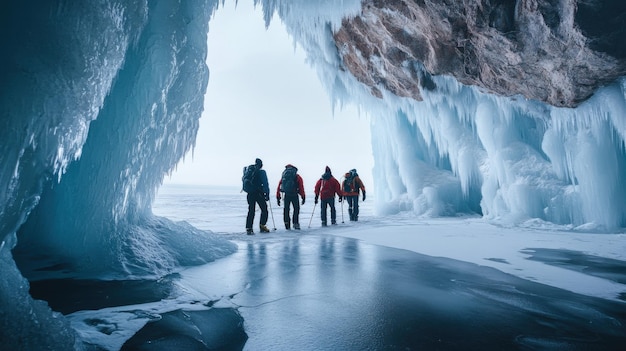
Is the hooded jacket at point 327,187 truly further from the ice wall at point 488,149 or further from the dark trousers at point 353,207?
the ice wall at point 488,149

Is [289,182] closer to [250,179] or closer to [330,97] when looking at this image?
[250,179]

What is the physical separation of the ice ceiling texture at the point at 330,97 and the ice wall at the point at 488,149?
0.06 m

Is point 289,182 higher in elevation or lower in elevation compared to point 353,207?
higher

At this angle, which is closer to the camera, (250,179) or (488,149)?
(250,179)

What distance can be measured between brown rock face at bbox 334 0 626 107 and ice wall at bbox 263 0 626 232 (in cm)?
66

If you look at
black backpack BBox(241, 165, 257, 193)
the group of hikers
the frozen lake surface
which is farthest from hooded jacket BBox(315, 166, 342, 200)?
the frozen lake surface

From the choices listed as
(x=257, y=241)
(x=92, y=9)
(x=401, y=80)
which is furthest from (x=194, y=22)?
(x=401, y=80)

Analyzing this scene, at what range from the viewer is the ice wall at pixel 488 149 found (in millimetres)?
7967

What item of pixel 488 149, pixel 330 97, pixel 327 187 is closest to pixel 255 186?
pixel 327 187

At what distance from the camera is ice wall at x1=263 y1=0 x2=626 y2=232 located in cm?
797

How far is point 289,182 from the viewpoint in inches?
334

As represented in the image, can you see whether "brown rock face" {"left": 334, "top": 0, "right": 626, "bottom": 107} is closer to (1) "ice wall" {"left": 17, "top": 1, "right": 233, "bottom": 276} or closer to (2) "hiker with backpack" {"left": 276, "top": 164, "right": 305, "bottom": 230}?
(2) "hiker with backpack" {"left": 276, "top": 164, "right": 305, "bottom": 230}

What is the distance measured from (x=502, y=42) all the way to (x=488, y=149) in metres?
5.06

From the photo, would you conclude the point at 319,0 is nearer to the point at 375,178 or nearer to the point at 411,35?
the point at 411,35
